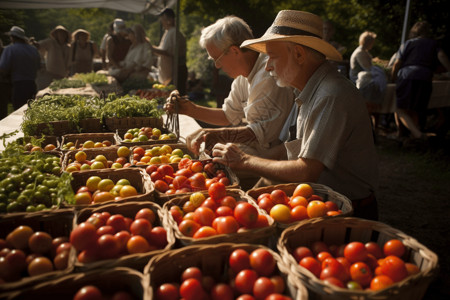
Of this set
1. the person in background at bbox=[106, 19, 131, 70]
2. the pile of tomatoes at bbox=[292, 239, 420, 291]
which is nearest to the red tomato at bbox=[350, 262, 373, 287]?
A: the pile of tomatoes at bbox=[292, 239, 420, 291]

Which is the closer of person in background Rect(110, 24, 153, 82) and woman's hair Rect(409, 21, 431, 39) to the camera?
woman's hair Rect(409, 21, 431, 39)

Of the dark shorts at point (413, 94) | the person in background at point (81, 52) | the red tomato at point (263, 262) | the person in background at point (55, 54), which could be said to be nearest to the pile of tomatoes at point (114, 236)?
the red tomato at point (263, 262)

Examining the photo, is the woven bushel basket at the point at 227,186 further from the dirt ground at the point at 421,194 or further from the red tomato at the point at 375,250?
the dirt ground at the point at 421,194

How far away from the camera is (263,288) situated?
4.35 feet

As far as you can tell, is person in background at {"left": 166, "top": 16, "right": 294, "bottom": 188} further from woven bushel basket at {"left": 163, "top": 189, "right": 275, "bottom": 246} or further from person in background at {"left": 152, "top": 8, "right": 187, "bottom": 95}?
person in background at {"left": 152, "top": 8, "right": 187, "bottom": 95}

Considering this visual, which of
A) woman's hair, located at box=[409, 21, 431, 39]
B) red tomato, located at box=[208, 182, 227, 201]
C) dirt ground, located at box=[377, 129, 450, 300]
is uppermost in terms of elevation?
woman's hair, located at box=[409, 21, 431, 39]

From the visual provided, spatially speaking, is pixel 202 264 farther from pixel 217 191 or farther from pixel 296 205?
pixel 296 205

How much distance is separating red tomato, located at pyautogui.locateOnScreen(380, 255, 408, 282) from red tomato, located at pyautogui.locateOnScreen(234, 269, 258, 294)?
0.56m

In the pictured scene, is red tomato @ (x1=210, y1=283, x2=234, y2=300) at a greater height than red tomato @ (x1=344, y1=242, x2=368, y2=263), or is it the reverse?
red tomato @ (x1=344, y1=242, x2=368, y2=263)

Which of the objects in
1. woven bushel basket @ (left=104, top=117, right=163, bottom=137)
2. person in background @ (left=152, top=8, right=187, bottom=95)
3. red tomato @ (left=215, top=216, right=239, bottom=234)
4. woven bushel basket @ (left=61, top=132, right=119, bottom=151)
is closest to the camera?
red tomato @ (left=215, top=216, right=239, bottom=234)

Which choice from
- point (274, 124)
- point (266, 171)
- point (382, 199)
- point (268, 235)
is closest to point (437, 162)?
point (382, 199)

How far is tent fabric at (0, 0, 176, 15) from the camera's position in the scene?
7.22 meters

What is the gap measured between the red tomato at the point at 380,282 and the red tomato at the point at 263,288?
411mm

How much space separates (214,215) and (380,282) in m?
0.84
